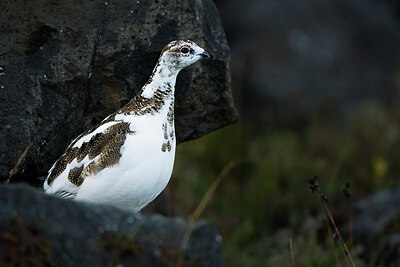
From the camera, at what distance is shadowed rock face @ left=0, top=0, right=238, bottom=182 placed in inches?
137

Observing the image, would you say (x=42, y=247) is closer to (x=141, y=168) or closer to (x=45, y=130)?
(x=141, y=168)

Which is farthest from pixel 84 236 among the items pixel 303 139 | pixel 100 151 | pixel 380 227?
pixel 303 139

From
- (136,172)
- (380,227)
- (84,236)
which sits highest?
(136,172)

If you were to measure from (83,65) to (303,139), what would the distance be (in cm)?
583

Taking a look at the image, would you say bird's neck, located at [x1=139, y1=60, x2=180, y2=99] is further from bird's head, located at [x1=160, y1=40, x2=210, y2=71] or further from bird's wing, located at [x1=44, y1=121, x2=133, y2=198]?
bird's wing, located at [x1=44, y1=121, x2=133, y2=198]

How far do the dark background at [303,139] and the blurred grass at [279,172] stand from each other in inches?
0.6

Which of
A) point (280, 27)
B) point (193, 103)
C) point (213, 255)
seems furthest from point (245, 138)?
point (213, 255)

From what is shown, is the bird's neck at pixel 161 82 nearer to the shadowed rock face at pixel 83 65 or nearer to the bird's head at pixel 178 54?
the bird's head at pixel 178 54

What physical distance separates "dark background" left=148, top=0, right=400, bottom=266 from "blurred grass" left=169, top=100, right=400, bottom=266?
0.02m

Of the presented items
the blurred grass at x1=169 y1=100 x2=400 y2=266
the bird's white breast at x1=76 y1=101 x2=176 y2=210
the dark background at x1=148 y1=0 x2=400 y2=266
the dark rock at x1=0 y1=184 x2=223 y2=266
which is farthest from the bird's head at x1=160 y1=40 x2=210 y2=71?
the blurred grass at x1=169 y1=100 x2=400 y2=266

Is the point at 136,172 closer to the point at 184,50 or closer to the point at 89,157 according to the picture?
the point at 89,157

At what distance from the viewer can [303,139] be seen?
9008mm

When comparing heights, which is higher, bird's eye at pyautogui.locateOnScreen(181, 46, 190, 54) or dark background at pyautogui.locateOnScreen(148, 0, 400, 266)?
bird's eye at pyautogui.locateOnScreen(181, 46, 190, 54)

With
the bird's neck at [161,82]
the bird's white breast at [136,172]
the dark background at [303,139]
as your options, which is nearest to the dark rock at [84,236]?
the bird's white breast at [136,172]
